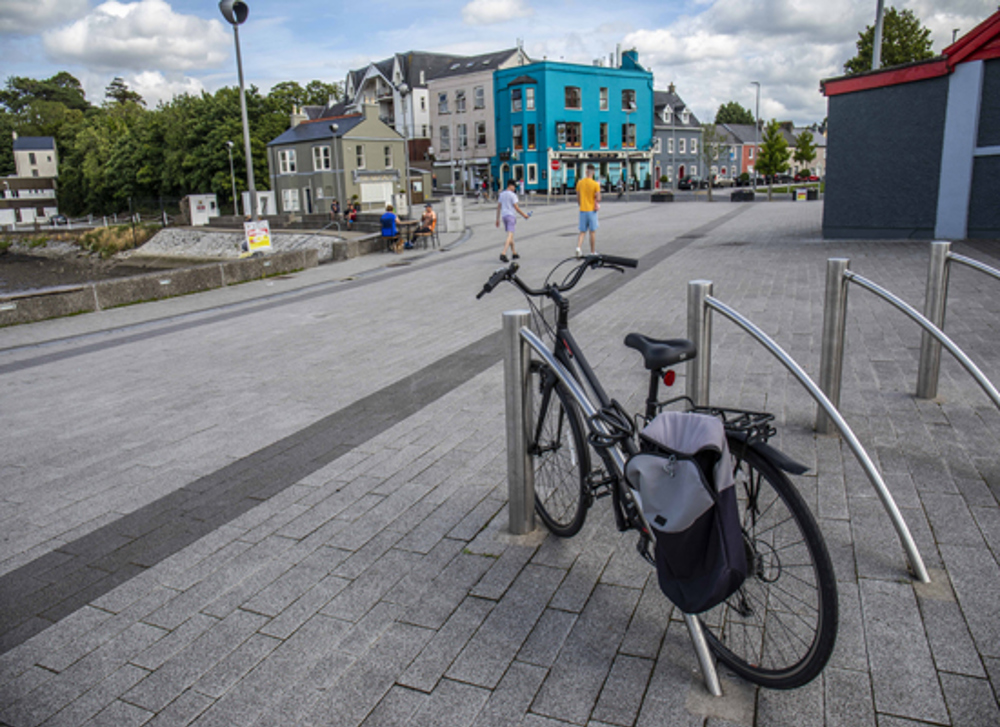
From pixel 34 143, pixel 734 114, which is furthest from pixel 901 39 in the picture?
pixel 34 143

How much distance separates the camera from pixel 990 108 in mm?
13359

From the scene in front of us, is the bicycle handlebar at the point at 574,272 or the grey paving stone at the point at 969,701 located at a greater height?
the bicycle handlebar at the point at 574,272

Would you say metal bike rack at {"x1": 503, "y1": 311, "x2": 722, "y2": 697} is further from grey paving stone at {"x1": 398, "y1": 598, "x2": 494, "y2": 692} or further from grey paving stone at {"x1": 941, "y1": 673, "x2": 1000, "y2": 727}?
grey paving stone at {"x1": 941, "y1": 673, "x2": 1000, "y2": 727}

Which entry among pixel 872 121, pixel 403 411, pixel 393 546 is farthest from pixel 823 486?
pixel 872 121

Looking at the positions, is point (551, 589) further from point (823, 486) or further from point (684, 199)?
point (684, 199)

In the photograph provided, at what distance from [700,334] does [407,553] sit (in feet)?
6.27

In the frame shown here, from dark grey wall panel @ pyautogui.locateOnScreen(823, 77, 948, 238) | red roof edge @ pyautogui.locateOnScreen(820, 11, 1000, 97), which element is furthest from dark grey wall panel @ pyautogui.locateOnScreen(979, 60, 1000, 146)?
dark grey wall panel @ pyautogui.locateOnScreen(823, 77, 948, 238)

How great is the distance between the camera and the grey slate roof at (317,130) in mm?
50969

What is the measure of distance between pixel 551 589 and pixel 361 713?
0.99m

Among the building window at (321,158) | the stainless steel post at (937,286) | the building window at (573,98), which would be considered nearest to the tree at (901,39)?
the building window at (573,98)

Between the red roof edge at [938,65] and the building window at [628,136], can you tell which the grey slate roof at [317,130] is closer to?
the building window at [628,136]

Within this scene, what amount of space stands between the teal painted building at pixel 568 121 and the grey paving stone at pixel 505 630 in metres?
55.2

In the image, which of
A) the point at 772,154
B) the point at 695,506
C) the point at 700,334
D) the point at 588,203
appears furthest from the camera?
the point at 772,154

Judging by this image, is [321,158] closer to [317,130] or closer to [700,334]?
[317,130]
